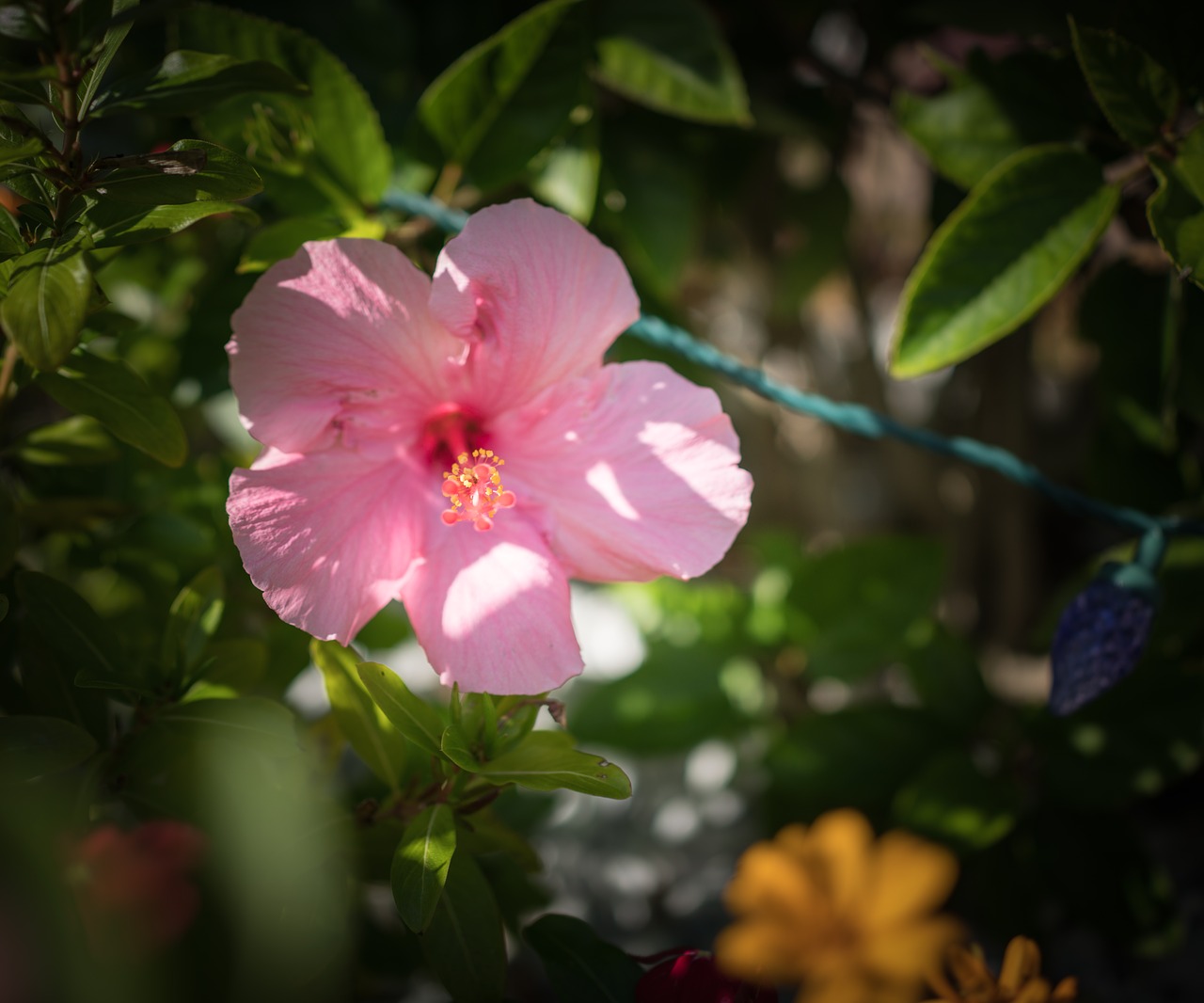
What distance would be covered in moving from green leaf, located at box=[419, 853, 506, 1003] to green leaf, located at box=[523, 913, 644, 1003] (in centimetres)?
5

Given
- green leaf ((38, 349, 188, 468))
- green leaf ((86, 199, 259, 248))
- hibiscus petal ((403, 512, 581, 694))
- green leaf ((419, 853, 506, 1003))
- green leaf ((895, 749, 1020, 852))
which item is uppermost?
green leaf ((86, 199, 259, 248))

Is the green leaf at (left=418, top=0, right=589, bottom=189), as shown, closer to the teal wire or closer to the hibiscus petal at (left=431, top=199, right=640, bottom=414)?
the teal wire

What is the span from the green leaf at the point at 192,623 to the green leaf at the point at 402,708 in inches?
7.3

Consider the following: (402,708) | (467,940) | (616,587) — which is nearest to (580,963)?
(467,940)

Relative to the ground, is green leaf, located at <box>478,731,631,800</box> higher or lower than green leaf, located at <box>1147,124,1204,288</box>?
lower

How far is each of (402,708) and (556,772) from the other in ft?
0.38

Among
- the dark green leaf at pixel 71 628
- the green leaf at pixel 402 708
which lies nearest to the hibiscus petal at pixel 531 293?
the green leaf at pixel 402 708

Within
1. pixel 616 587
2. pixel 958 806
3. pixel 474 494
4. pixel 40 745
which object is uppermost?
pixel 474 494

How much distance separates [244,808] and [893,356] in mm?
613

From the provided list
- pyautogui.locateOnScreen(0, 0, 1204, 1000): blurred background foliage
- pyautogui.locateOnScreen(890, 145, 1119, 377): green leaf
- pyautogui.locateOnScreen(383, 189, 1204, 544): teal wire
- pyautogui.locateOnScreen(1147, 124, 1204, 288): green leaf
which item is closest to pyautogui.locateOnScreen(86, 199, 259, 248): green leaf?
pyautogui.locateOnScreen(0, 0, 1204, 1000): blurred background foliage

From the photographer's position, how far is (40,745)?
56 cm

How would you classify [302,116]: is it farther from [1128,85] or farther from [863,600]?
[863,600]

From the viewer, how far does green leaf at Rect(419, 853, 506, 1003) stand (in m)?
0.59

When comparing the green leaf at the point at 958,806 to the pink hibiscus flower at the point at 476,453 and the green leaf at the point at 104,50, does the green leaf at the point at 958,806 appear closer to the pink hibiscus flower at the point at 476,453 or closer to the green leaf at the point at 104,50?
the pink hibiscus flower at the point at 476,453
